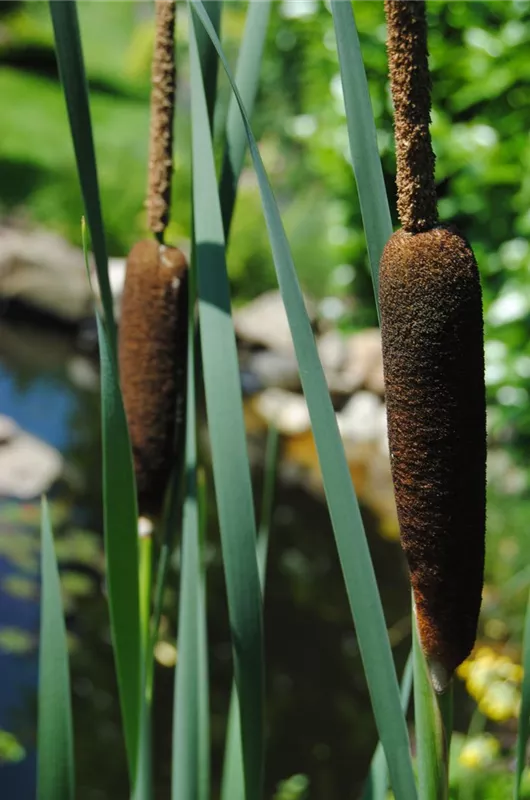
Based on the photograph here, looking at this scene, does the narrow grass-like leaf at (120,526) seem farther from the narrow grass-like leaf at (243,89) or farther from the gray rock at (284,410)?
the gray rock at (284,410)

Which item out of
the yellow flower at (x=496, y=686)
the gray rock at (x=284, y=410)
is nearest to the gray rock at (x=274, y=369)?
the gray rock at (x=284, y=410)

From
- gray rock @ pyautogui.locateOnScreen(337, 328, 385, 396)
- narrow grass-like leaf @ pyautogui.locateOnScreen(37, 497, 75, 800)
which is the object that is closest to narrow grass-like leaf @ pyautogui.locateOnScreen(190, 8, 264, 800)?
narrow grass-like leaf @ pyautogui.locateOnScreen(37, 497, 75, 800)

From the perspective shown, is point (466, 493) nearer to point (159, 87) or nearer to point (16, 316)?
point (159, 87)

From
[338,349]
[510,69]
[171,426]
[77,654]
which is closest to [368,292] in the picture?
[338,349]

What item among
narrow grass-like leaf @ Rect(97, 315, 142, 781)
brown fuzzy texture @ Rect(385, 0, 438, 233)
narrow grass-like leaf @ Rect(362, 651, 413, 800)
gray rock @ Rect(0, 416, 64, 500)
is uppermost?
gray rock @ Rect(0, 416, 64, 500)

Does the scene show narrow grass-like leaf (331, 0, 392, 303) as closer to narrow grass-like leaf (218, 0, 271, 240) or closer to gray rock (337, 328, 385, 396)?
narrow grass-like leaf (218, 0, 271, 240)
